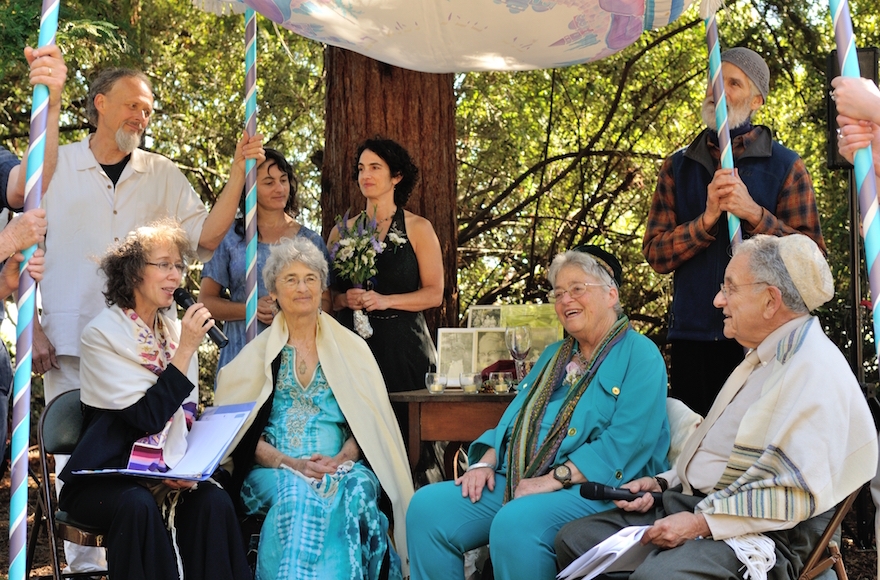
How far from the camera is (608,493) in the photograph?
10.6 ft

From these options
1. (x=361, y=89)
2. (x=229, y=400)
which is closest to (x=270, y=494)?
(x=229, y=400)

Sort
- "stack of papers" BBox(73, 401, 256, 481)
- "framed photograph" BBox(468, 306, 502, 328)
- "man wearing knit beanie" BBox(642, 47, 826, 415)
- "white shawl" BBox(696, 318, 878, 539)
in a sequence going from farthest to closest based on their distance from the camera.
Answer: "framed photograph" BBox(468, 306, 502, 328)
"man wearing knit beanie" BBox(642, 47, 826, 415)
"stack of papers" BBox(73, 401, 256, 481)
"white shawl" BBox(696, 318, 878, 539)

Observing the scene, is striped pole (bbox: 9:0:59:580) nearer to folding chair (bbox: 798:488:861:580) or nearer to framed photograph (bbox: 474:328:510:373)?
framed photograph (bbox: 474:328:510:373)

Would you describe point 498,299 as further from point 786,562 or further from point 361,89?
point 786,562

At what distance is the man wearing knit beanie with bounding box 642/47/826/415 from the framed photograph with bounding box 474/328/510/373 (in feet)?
2.24

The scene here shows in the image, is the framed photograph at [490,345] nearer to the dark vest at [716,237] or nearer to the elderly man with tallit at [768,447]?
the dark vest at [716,237]

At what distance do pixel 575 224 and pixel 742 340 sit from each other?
4490 mm

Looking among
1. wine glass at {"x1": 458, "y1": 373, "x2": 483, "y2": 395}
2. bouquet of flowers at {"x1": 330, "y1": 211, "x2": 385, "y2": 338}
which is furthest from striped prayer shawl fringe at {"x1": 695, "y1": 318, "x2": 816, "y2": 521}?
bouquet of flowers at {"x1": 330, "y1": 211, "x2": 385, "y2": 338}

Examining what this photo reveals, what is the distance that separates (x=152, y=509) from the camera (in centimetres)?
334

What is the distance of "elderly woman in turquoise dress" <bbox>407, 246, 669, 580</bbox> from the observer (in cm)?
331

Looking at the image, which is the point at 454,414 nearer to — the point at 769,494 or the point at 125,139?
the point at 769,494

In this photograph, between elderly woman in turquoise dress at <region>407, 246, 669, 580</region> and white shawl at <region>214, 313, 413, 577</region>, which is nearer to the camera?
elderly woman in turquoise dress at <region>407, 246, 669, 580</region>

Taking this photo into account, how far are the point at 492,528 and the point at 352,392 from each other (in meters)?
0.92

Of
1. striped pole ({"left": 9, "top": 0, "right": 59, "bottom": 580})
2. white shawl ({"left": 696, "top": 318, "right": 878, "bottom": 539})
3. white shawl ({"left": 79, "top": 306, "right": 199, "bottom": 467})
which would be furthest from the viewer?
white shawl ({"left": 79, "top": 306, "right": 199, "bottom": 467})
